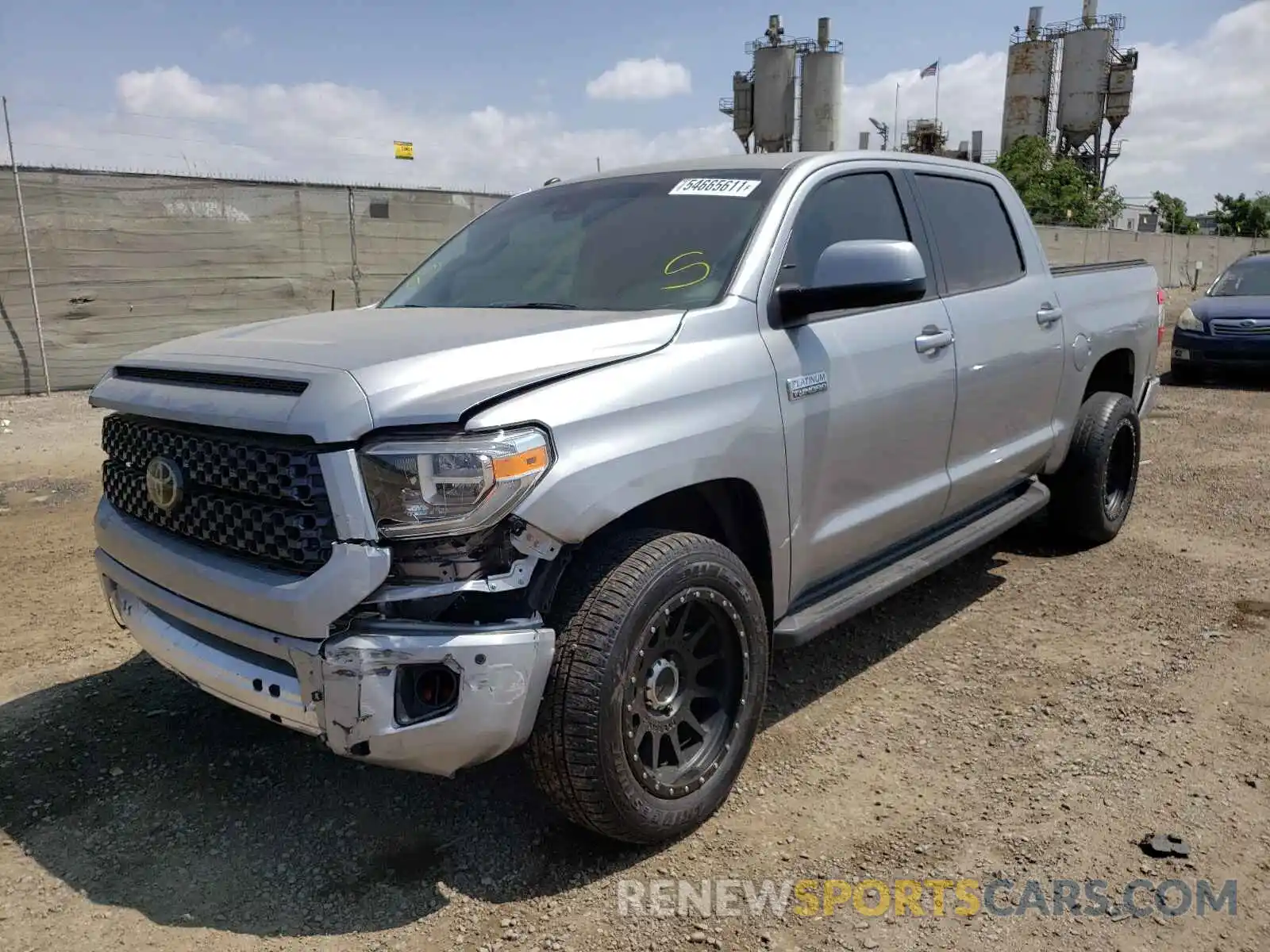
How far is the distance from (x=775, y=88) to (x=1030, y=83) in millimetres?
14655

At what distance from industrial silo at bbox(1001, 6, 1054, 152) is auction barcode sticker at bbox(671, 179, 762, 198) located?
193 ft

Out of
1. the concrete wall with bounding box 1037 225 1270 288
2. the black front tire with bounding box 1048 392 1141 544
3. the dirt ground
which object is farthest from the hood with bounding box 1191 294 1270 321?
the concrete wall with bounding box 1037 225 1270 288

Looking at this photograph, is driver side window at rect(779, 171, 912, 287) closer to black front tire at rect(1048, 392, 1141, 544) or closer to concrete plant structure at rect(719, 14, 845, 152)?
black front tire at rect(1048, 392, 1141, 544)

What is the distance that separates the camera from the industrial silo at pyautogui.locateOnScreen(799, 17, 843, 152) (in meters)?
55.7

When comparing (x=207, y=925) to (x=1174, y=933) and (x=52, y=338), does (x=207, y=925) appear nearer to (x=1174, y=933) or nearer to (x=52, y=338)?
(x=1174, y=933)

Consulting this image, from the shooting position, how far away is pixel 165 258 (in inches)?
426

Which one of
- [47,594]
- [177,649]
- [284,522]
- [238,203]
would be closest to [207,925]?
[177,649]

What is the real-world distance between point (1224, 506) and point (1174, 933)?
459cm

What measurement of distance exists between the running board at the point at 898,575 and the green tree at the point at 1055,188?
41.3m

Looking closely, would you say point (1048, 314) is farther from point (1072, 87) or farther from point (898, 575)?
point (1072, 87)

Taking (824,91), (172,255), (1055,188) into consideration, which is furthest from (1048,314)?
(824,91)

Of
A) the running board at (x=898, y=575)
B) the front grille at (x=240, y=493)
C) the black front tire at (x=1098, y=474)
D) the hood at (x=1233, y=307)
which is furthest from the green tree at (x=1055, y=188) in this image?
the front grille at (x=240, y=493)

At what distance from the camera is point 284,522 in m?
2.32

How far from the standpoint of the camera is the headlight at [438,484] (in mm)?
2213
